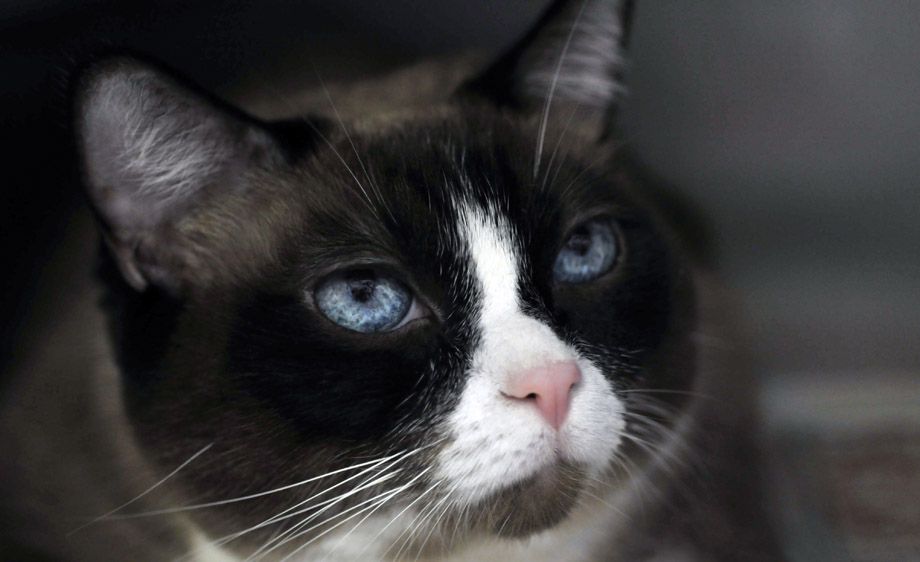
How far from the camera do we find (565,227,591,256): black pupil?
1.19m

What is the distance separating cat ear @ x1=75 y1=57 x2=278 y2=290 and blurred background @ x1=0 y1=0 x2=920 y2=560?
9.2 inches

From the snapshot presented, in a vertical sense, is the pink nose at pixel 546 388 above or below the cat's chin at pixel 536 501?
above

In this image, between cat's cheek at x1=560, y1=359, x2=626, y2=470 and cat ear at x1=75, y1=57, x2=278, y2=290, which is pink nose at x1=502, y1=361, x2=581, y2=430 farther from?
cat ear at x1=75, y1=57, x2=278, y2=290

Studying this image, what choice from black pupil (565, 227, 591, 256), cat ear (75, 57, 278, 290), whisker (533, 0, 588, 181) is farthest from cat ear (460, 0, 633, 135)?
cat ear (75, 57, 278, 290)

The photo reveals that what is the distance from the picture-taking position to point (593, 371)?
3.51ft

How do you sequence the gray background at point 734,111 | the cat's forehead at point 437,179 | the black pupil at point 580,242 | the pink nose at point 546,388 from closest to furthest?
the pink nose at point 546,388, the cat's forehead at point 437,179, the black pupil at point 580,242, the gray background at point 734,111

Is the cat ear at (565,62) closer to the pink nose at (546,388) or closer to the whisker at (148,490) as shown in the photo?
the pink nose at (546,388)

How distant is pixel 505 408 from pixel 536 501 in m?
0.15

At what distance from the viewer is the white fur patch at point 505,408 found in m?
0.99

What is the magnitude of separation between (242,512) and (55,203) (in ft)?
1.90

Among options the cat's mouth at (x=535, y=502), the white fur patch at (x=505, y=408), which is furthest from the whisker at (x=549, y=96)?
the cat's mouth at (x=535, y=502)

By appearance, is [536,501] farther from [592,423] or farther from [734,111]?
[734,111]

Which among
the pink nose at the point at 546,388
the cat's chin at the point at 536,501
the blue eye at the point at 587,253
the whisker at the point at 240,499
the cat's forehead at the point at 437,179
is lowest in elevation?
the cat's chin at the point at 536,501

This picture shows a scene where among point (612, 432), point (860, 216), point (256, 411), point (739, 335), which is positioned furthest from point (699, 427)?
point (256, 411)
